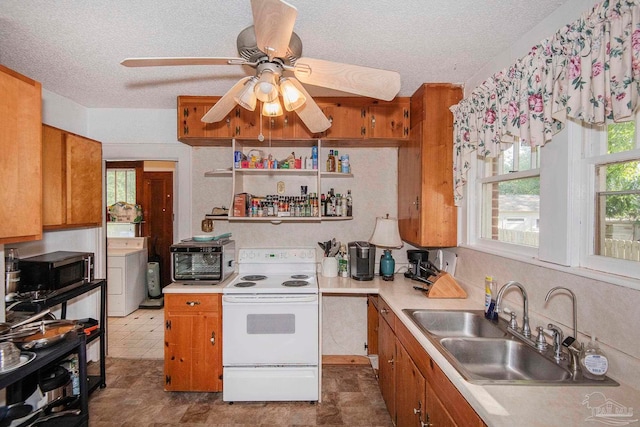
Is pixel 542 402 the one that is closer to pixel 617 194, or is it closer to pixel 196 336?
pixel 617 194

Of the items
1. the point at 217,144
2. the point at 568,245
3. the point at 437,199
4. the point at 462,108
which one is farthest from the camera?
the point at 217,144

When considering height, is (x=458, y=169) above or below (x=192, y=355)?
above

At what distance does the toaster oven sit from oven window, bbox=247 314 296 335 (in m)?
0.47

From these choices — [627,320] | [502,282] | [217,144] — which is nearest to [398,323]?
[502,282]

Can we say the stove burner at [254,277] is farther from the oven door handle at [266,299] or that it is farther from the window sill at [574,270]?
the window sill at [574,270]

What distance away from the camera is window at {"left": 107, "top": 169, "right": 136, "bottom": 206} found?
5.05 meters

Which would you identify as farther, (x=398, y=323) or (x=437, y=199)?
(x=437, y=199)

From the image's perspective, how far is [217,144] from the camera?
9.68ft

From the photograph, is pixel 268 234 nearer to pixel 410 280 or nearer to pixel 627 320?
pixel 410 280

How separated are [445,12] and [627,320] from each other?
1.54m

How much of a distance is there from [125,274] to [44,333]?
109 inches

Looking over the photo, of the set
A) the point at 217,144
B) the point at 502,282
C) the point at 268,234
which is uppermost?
the point at 217,144

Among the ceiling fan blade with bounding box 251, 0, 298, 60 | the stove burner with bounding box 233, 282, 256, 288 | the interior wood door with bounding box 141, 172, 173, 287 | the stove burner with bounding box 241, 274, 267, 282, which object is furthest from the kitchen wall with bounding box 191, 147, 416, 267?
the interior wood door with bounding box 141, 172, 173, 287

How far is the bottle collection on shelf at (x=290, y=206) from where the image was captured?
9.14ft
